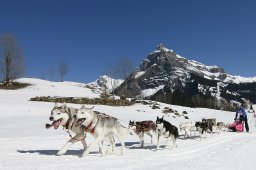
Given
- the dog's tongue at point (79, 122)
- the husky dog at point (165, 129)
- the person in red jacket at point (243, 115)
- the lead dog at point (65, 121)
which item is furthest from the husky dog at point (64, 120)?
the person in red jacket at point (243, 115)

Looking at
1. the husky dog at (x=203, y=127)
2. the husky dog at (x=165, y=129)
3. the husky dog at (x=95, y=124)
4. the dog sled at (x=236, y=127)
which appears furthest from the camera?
the dog sled at (x=236, y=127)

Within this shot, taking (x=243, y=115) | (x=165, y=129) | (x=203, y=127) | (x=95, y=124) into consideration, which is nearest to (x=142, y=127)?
(x=165, y=129)

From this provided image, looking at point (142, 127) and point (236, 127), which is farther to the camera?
point (236, 127)

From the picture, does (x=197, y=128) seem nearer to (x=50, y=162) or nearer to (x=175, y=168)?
(x=175, y=168)

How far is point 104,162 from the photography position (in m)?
8.70

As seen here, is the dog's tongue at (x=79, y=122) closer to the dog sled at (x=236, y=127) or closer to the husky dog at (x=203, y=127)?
the husky dog at (x=203, y=127)

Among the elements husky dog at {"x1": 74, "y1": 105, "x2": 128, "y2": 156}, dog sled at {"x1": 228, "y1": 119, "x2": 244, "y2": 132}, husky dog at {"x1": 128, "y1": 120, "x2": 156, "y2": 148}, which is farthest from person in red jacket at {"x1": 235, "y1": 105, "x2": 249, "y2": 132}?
husky dog at {"x1": 74, "y1": 105, "x2": 128, "y2": 156}

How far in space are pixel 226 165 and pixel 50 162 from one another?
4214 mm

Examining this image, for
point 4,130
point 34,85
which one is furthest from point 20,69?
point 4,130

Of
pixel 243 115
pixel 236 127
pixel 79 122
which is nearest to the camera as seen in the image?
pixel 79 122

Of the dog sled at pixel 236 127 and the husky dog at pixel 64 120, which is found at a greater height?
the husky dog at pixel 64 120

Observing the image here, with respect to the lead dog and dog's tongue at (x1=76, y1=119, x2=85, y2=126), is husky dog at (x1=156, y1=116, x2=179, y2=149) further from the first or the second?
dog's tongue at (x1=76, y1=119, x2=85, y2=126)

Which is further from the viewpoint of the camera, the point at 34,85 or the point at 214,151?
the point at 34,85

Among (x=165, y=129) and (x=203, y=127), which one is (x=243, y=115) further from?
(x=165, y=129)
